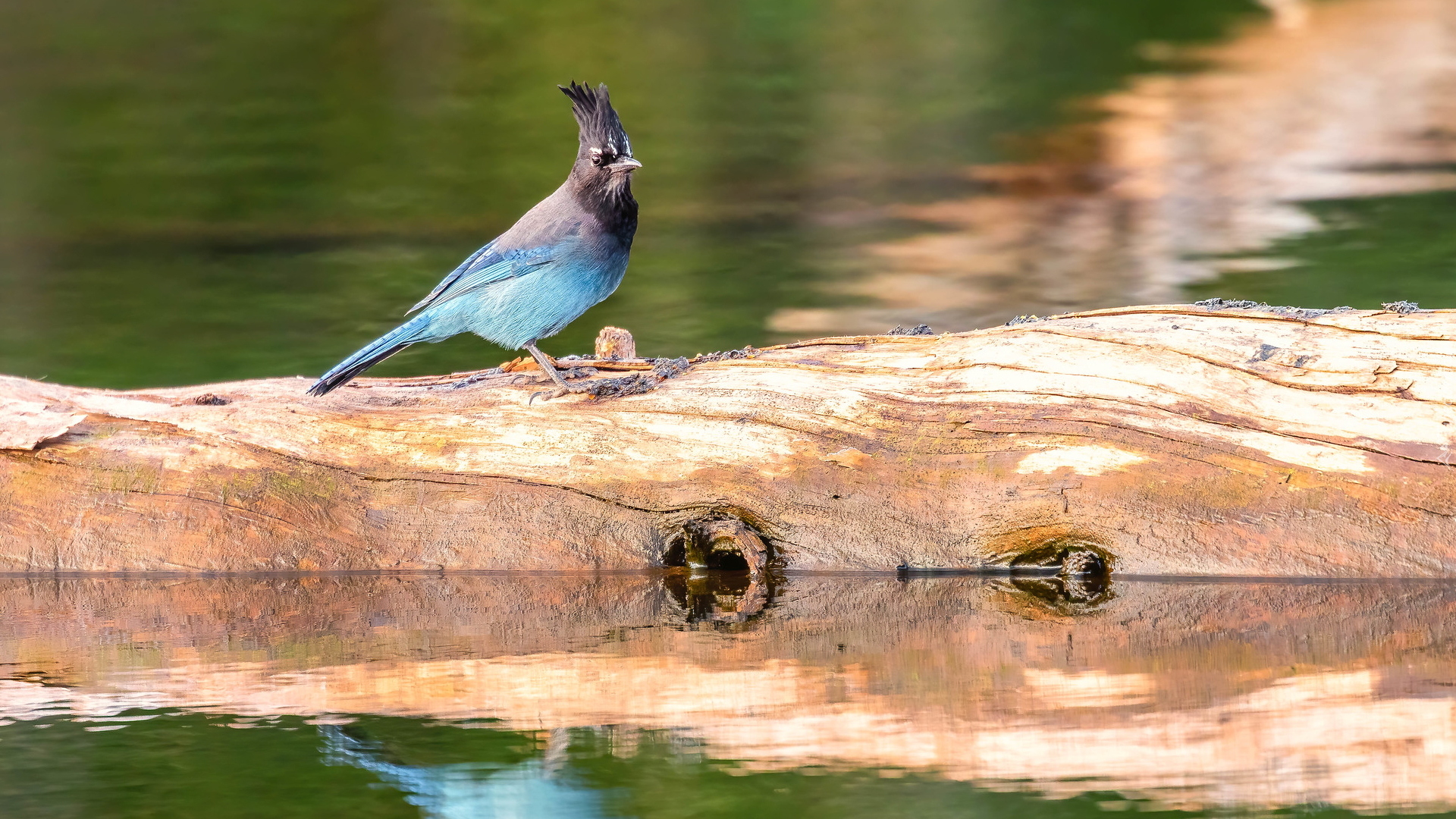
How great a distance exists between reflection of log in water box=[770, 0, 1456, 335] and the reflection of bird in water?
610 cm

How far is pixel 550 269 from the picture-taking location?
243 inches

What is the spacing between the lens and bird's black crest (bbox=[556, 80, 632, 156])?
6363 mm

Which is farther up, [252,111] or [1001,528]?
[252,111]

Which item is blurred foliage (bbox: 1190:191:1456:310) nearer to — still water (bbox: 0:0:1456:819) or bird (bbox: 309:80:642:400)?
still water (bbox: 0:0:1456:819)

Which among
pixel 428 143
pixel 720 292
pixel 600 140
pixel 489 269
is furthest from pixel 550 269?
pixel 428 143

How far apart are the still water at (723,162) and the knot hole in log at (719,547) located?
10.6 feet

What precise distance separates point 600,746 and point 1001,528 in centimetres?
220

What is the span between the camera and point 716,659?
4.86 metres

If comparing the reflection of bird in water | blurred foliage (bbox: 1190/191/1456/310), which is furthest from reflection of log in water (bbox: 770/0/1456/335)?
the reflection of bird in water

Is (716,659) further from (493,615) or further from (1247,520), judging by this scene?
(1247,520)

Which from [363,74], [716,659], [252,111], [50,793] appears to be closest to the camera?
[50,793]

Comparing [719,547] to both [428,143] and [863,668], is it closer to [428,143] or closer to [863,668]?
[863,668]

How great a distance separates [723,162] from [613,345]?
354 inches

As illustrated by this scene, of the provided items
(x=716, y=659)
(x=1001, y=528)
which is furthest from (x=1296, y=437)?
(x=716, y=659)
